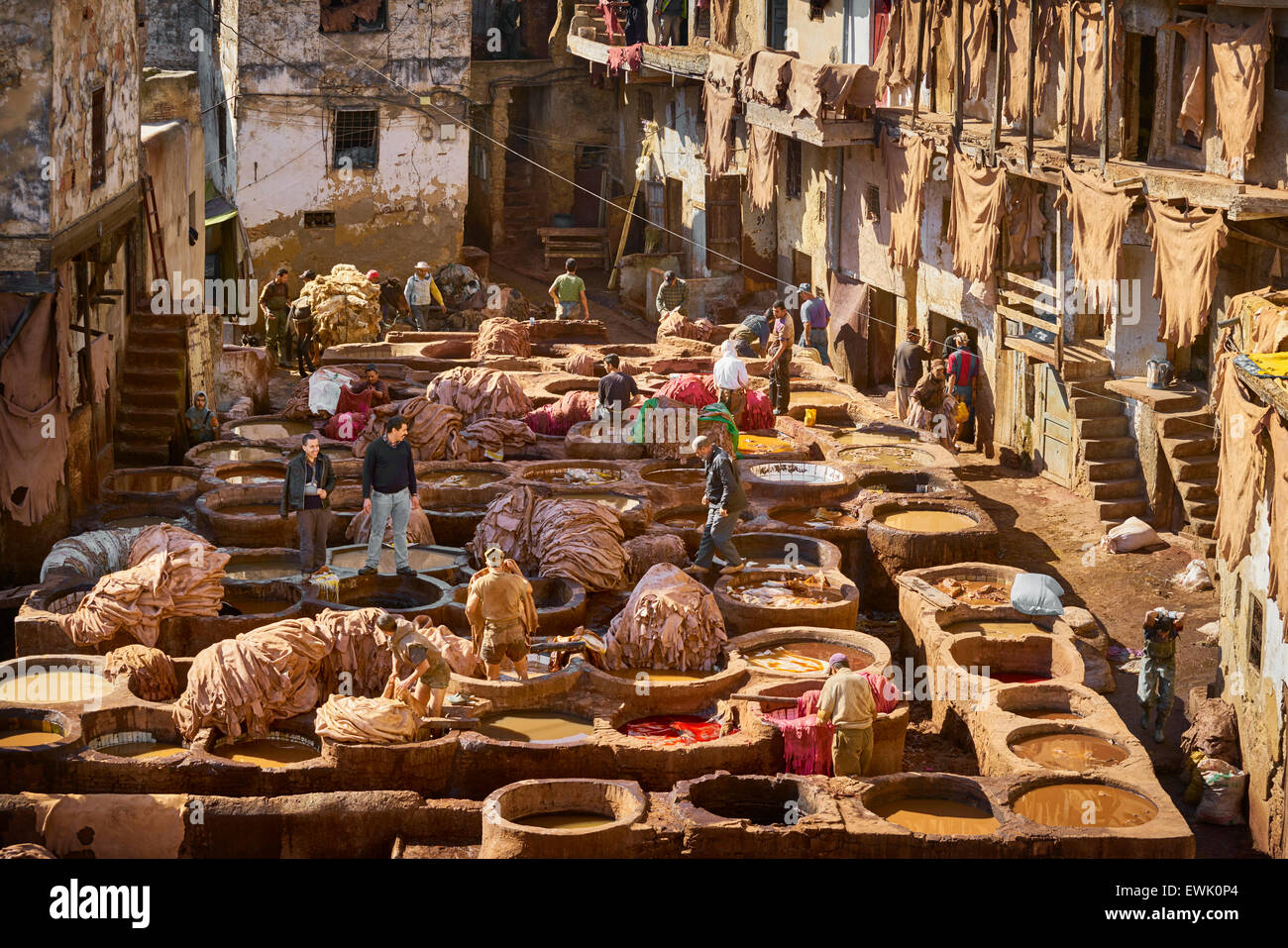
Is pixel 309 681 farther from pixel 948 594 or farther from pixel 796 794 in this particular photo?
pixel 948 594

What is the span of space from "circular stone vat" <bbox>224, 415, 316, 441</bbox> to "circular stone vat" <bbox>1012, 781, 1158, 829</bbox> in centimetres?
1202

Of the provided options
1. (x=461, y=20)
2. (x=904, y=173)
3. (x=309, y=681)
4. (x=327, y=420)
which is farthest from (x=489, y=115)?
(x=309, y=681)

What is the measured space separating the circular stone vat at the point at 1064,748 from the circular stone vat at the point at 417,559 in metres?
5.87

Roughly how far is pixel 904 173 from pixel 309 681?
49.0 feet

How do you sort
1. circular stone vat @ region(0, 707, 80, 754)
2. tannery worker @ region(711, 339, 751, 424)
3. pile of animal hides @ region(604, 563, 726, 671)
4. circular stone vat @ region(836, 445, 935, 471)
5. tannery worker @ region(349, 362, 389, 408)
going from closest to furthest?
circular stone vat @ region(0, 707, 80, 754)
pile of animal hides @ region(604, 563, 726, 671)
circular stone vat @ region(836, 445, 935, 471)
tannery worker @ region(349, 362, 389, 408)
tannery worker @ region(711, 339, 751, 424)

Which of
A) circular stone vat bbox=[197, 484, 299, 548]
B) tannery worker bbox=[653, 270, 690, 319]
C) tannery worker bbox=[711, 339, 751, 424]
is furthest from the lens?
tannery worker bbox=[653, 270, 690, 319]

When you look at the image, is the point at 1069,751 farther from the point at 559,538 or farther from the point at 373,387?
the point at 373,387

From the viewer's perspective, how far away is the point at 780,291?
34.2m

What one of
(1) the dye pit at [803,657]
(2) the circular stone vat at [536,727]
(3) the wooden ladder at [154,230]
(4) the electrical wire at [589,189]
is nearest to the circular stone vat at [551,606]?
(2) the circular stone vat at [536,727]

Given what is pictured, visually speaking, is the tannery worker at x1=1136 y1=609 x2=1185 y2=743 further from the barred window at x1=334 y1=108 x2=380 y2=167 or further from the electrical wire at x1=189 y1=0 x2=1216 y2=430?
the barred window at x1=334 y1=108 x2=380 y2=167

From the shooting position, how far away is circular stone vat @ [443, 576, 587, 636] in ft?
57.3

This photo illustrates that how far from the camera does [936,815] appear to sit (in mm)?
14148

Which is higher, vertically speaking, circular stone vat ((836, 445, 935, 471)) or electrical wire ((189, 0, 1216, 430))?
electrical wire ((189, 0, 1216, 430))

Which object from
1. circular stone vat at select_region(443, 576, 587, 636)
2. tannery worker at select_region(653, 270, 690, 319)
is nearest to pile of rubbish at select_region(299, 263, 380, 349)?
tannery worker at select_region(653, 270, 690, 319)
